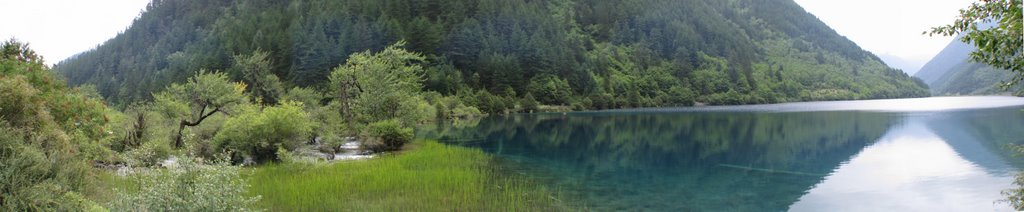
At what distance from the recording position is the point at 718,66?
185 m

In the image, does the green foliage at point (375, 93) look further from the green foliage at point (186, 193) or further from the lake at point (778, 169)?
the green foliage at point (186, 193)

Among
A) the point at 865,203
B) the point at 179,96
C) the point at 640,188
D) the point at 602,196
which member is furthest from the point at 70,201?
the point at 179,96

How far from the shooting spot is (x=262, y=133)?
28328 millimetres

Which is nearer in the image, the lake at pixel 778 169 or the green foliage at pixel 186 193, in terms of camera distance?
the green foliage at pixel 186 193

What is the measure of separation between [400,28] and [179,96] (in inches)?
3786

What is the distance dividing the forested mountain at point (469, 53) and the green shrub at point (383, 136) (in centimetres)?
7467

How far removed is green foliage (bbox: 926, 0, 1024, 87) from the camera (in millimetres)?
6848

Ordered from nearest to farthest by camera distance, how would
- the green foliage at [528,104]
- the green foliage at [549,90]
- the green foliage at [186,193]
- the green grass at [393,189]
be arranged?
the green foliage at [186,193]
the green grass at [393,189]
the green foliage at [528,104]
the green foliage at [549,90]

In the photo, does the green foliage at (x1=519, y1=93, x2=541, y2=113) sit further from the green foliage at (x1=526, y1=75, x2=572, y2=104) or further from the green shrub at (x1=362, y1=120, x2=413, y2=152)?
the green shrub at (x1=362, y1=120, x2=413, y2=152)

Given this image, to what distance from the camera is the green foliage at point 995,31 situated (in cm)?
685

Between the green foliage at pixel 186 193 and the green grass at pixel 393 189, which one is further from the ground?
the green foliage at pixel 186 193

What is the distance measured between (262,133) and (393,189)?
12174mm

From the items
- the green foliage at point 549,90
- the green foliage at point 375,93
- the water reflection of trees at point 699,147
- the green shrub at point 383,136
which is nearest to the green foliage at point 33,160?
the green shrub at point 383,136

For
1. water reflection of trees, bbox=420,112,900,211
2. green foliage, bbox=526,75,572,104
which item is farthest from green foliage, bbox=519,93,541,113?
water reflection of trees, bbox=420,112,900,211
